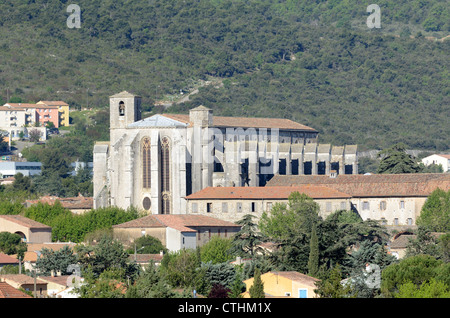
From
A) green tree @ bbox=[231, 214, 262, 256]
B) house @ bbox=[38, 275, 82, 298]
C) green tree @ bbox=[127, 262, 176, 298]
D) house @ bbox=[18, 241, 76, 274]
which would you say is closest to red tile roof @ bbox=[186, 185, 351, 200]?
house @ bbox=[18, 241, 76, 274]

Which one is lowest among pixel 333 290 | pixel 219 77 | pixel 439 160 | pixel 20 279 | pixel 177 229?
pixel 439 160

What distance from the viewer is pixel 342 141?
157m

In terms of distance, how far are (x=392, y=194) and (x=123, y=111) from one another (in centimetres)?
1864

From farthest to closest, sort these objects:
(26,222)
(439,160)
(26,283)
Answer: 1. (439,160)
2. (26,222)
3. (26,283)

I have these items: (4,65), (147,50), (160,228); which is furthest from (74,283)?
(147,50)

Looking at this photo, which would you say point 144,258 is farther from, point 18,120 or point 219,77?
point 219,77

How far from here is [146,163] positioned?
78.9 m

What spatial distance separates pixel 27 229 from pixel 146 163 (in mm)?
12256

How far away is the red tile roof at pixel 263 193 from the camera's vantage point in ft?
238

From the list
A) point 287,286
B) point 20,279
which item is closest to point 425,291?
point 287,286

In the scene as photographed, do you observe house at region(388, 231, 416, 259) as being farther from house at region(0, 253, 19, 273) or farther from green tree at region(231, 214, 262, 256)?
house at region(0, 253, 19, 273)

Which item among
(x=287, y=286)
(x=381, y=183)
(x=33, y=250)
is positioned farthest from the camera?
(x=381, y=183)

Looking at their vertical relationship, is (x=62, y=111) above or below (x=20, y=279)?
above

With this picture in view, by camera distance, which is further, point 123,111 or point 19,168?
point 19,168
